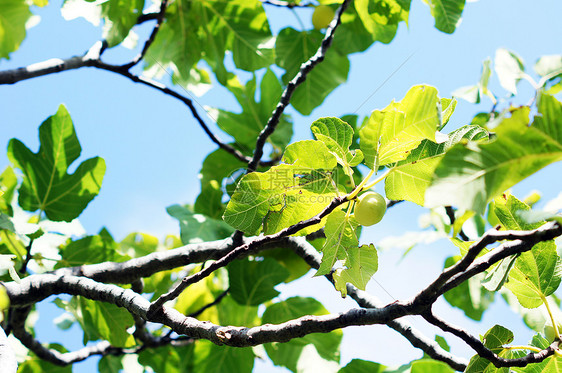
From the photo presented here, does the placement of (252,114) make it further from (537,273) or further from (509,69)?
(537,273)

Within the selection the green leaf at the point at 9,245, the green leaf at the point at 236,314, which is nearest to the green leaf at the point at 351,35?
the green leaf at the point at 236,314

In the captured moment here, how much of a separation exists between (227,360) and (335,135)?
1.28 metres

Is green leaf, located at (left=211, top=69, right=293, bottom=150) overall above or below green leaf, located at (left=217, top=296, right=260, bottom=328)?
above

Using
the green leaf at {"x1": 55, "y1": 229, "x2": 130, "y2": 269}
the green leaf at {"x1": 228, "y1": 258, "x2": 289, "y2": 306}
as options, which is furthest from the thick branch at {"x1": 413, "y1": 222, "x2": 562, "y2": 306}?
the green leaf at {"x1": 55, "y1": 229, "x2": 130, "y2": 269}

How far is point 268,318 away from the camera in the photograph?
1.86m

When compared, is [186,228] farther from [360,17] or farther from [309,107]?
[360,17]

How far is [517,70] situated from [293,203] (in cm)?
122

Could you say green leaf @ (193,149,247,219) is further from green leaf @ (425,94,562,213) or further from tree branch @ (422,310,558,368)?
green leaf @ (425,94,562,213)

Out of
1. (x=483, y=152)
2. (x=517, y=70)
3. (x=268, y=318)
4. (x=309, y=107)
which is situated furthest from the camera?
(x=309, y=107)

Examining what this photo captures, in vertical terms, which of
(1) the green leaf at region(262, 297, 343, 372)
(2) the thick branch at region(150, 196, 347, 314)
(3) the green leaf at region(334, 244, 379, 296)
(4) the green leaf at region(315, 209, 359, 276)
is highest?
(2) the thick branch at region(150, 196, 347, 314)

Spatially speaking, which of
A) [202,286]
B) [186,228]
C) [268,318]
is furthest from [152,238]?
[268,318]

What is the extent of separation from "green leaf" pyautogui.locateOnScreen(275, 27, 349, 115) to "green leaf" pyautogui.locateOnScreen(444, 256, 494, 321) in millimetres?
1001

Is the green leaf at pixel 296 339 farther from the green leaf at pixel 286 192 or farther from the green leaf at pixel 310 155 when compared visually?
the green leaf at pixel 310 155

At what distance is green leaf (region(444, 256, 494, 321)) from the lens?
2.01 meters
